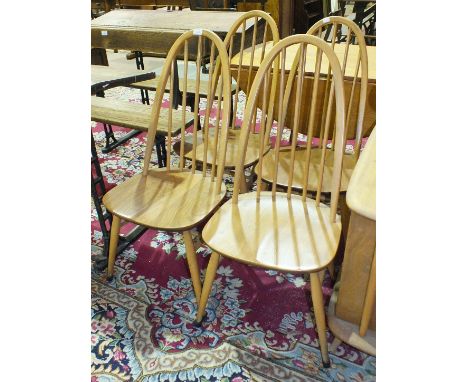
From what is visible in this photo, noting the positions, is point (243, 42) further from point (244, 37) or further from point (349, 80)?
point (349, 80)

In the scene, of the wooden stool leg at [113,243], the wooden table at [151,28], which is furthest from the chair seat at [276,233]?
the wooden table at [151,28]

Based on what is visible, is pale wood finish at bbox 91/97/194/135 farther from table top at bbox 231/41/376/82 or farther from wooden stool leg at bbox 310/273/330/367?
wooden stool leg at bbox 310/273/330/367

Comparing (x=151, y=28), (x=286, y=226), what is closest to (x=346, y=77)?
(x=286, y=226)

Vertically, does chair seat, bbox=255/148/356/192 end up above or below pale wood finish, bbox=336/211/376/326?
above

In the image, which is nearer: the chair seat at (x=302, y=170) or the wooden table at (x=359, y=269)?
the wooden table at (x=359, y=269)

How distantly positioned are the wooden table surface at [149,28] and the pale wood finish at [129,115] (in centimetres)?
49

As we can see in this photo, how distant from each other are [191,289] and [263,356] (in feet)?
1.39

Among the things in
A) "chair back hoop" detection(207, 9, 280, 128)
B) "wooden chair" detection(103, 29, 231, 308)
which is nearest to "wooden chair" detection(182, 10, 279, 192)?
"chair back hoop" detection(207, 9, 280, 128)

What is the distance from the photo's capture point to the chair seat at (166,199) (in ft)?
4.06

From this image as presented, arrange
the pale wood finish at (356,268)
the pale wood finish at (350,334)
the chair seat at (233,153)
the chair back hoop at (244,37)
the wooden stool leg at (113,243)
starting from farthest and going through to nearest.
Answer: the chair back hoop at (244,37)
the chair seat at (233,153)
the wooden stool leg at (113,243)
the pale wood finish at (350,334)
the pale wood finish at (356,268)

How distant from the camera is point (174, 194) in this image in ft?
4.54

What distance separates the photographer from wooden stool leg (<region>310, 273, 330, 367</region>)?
1106 mm

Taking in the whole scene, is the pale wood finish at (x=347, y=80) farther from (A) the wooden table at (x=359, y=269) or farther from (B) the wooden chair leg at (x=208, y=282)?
(B) the wooden chair leg at (x=208, y=282)

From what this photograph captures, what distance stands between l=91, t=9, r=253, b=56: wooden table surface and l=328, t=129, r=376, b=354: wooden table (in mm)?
1619
